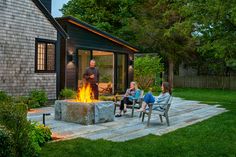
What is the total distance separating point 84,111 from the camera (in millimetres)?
9086

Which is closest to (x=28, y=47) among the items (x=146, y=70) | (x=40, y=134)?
(x=40, y=134)

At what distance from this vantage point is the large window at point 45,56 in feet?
45.5

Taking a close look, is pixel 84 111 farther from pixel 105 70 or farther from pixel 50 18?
pixel 105 70

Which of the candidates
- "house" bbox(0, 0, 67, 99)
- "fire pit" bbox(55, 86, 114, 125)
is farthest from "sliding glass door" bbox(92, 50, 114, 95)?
"fire pit" bbox(55, 86, 114, 125)

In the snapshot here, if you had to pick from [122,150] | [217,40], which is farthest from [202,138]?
[217,40]

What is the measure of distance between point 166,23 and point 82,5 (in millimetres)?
8436

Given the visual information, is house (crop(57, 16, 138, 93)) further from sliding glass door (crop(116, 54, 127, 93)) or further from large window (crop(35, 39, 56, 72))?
large window (crop(35, 39, 56, 72))

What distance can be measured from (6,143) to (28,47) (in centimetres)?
892

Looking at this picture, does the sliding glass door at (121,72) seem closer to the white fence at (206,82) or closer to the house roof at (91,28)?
the house roof at (91,28)

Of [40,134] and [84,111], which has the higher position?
[84,111]

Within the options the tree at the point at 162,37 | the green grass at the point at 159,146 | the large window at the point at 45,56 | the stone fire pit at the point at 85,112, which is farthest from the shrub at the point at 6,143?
the tree at the point at 162,37

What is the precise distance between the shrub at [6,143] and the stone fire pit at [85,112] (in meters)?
4.14

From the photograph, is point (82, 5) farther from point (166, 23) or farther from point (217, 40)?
point (217, 40)

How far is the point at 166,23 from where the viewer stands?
28.6 meters
